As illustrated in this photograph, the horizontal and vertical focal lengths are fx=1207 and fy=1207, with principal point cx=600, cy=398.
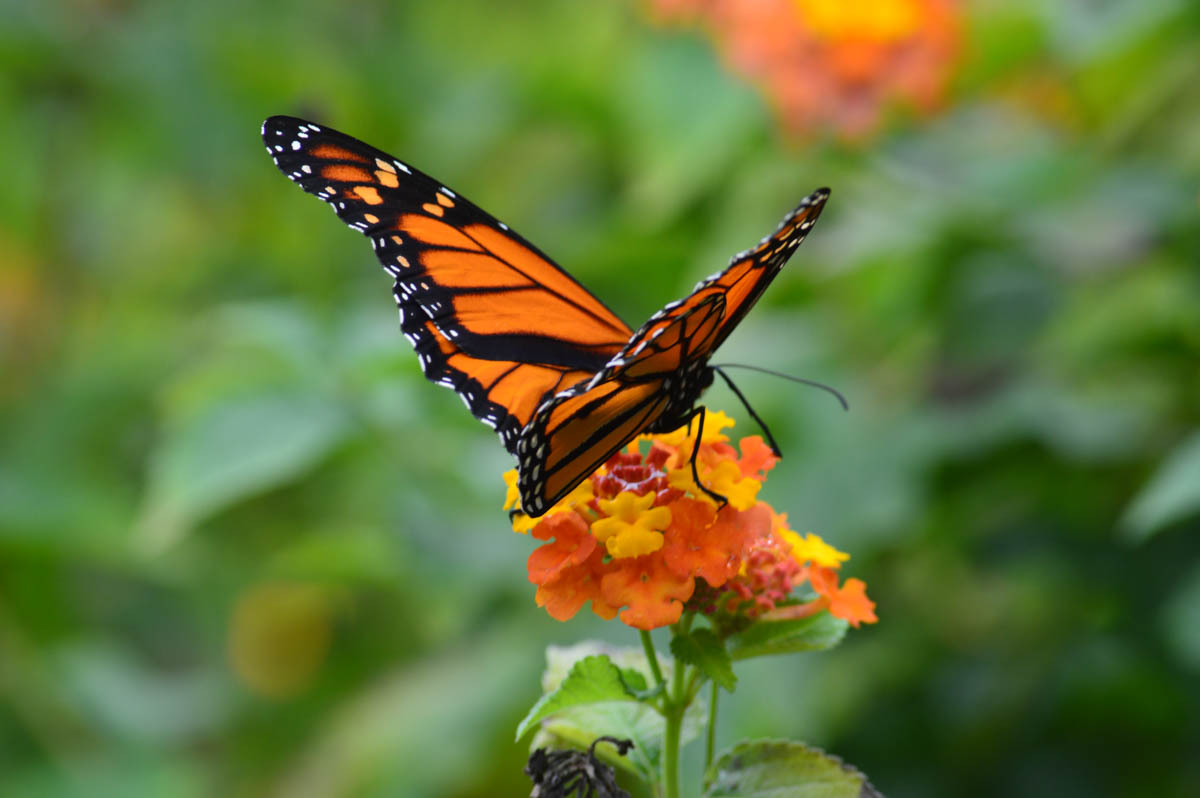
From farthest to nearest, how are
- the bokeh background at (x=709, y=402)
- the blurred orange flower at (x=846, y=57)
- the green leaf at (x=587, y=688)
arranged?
the blurred orange flower at (x=846, y=57), the bokeh background at (x=709, y=402), the green leaf at (x=587, y=688)

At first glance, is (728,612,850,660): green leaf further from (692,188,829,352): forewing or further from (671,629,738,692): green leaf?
(692,188,829,352): forewing

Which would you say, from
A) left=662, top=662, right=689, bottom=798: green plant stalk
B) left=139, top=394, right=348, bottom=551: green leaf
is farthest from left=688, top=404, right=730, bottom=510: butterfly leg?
left=139, top=394, right=348, bottom=551: green leaf

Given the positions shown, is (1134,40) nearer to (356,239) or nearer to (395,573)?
(395,573)

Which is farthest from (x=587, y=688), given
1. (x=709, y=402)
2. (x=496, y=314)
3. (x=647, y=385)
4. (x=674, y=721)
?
(x=709, y=402)

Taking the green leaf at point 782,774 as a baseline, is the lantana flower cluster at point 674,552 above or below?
above

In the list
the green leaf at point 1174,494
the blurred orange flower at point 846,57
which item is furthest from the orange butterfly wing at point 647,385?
the blurred orange flower at point 846,57

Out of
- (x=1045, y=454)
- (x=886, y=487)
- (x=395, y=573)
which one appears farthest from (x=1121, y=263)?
(x=395, y=573)

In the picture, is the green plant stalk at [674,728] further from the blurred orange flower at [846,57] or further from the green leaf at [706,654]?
the blurred orange flower at [846,57]

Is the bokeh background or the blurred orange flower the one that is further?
the blurred orange flower
